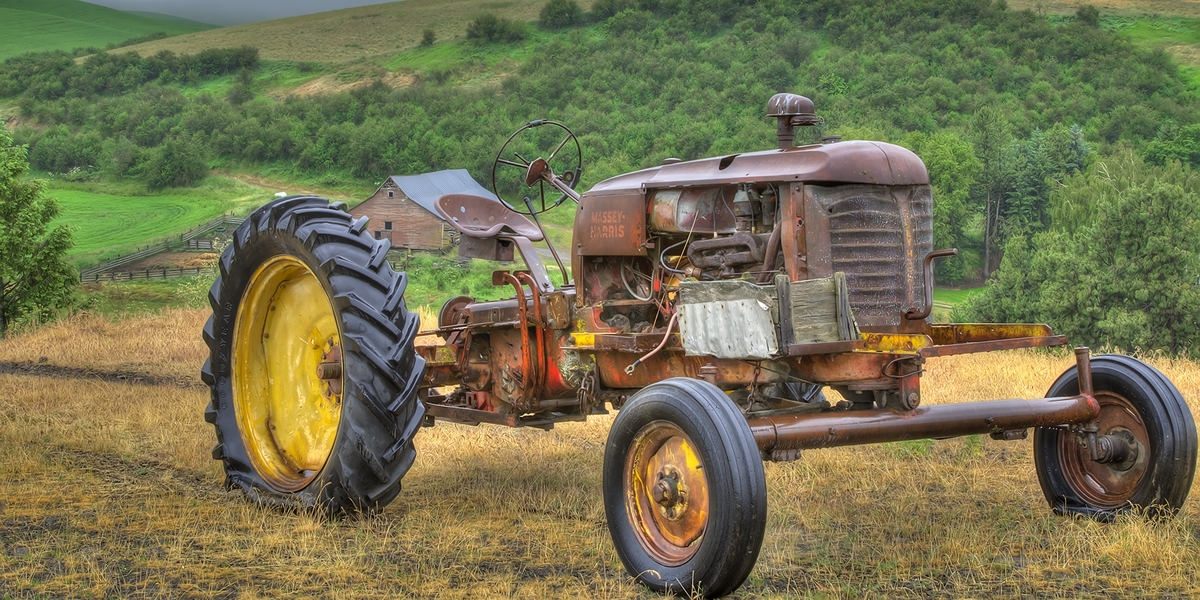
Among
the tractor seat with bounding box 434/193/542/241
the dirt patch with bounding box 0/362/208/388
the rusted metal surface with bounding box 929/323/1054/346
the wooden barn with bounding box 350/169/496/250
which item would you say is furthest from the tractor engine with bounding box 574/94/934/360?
the wooden barn with bounding box 350/169/496/250

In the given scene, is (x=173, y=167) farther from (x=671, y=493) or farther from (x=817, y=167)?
(x=671, y=493)

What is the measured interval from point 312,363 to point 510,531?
1.61 metres

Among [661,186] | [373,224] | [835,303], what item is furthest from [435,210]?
[373,224]

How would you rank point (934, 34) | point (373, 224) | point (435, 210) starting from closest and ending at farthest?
point (435, 210) < point (373, 224) < point (934, 34)

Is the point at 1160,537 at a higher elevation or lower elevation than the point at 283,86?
lower

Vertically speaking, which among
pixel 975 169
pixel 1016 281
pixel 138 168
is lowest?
pixel 1016 281

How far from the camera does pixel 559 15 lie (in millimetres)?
50312

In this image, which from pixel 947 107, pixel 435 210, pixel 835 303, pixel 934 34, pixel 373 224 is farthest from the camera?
pixel 934 34

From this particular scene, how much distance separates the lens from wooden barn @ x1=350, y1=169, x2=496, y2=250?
24.9 meters

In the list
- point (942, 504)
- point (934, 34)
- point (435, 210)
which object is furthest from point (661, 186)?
point (934, 34)

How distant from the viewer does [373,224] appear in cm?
2819

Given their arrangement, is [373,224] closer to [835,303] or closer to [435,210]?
[435,210]

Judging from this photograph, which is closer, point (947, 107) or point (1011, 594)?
point (1011, 594)

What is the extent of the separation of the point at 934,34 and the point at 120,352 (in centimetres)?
4203
